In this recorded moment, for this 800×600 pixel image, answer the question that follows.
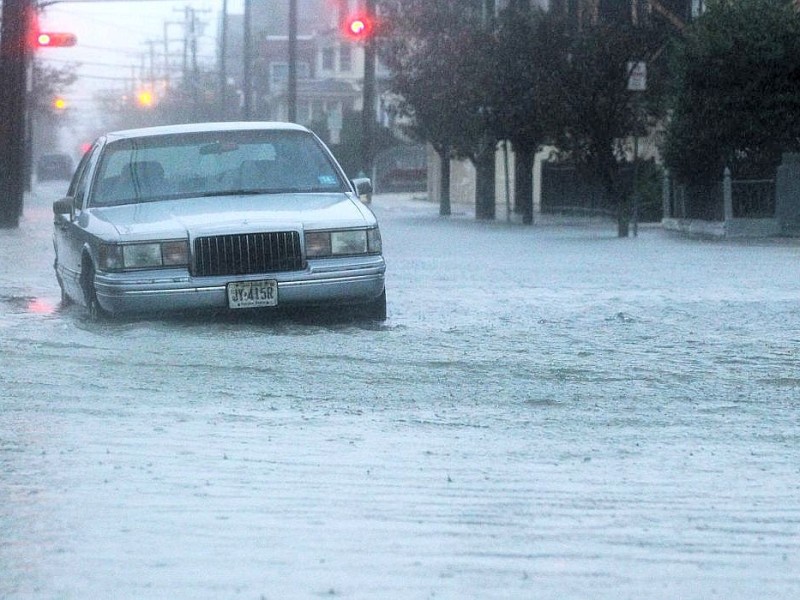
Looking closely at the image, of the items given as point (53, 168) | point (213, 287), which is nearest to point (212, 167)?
point (213, 287)

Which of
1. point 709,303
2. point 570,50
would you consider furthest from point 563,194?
point 709,303

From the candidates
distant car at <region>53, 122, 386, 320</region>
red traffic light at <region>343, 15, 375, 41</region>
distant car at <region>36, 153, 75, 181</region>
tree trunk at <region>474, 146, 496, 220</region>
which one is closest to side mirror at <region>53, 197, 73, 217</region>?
distant car at <region>53, 122, 386, 320</region>

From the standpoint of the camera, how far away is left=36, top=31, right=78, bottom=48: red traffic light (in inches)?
1398

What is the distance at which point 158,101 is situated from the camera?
123 m

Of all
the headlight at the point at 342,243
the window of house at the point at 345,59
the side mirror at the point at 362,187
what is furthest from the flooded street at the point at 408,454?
the window of house at the point at 345,59

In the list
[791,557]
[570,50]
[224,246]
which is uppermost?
[570,50]

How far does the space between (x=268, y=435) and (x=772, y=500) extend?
7.76ft

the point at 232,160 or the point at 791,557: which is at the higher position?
the point at 232,160

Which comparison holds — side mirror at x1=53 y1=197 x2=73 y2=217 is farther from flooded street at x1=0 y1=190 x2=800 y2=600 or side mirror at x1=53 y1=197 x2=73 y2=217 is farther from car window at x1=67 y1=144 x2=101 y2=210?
flooded street at x1=0 y1=190 x2=800 y2=600

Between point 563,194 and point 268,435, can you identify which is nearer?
point 268,435

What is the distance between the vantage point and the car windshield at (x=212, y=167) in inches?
509

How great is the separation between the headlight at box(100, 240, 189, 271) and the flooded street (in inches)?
18.6

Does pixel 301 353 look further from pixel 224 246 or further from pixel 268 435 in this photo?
pixel 268 435

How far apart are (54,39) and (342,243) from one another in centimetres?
2538
